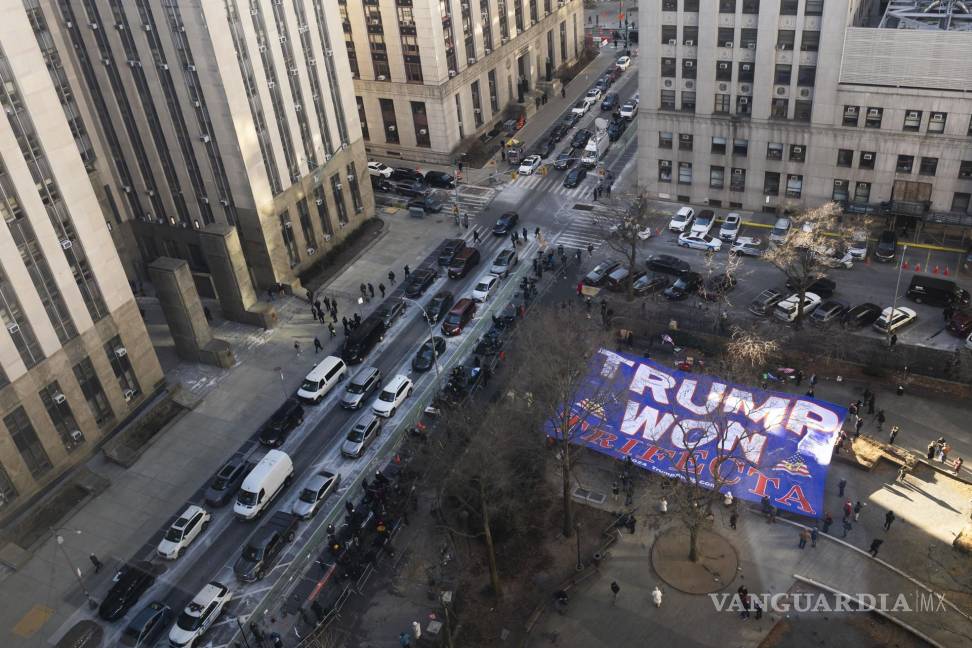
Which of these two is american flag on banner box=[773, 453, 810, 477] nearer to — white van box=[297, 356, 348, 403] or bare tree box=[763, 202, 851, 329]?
bare tree box=[763, 202, 851, 329]

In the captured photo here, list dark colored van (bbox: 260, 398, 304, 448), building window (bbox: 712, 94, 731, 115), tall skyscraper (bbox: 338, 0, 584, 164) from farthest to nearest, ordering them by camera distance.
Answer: tall skyscraper (bbox: 338, 0, 584, 164), building window (bbox: 712, 94, 731, 115), dark colored van (bbox: 260, 398, 304, 448)

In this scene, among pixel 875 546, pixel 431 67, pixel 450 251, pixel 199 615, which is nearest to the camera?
pixel 199 615

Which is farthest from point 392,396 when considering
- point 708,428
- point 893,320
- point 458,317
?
point 893,320

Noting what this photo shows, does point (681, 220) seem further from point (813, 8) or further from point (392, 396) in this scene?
point (392, 396)

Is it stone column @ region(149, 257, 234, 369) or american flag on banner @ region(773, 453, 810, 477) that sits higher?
stone column @ region(149, 257, 234, 369)

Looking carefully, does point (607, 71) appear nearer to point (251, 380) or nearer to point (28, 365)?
point (251, 380)

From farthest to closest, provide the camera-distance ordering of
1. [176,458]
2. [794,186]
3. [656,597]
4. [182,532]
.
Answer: [794,186] < [176,458] < [182,532] < [656,597]

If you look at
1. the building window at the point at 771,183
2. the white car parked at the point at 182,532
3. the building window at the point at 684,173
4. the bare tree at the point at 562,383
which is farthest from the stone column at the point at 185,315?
the building window at the point at 771,183

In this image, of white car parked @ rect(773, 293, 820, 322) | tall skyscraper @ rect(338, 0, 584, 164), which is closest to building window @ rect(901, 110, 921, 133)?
white car parked @ rect(773, 293, 820, 322)
